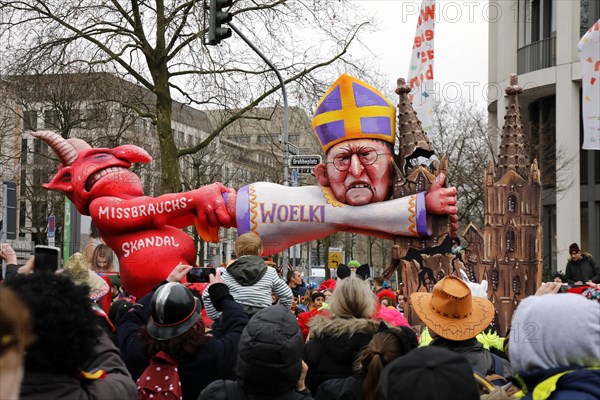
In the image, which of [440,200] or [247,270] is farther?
[440,200]

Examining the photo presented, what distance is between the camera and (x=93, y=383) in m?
2.98

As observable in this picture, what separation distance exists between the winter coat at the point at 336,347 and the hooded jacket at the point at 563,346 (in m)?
1.62

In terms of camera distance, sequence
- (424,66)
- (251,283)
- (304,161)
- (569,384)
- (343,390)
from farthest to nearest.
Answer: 1. (304,161)
2. (424,66)
3. (251,283)
4. (343,390)
5. (569,384)

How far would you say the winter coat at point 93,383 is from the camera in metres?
→ 2.71

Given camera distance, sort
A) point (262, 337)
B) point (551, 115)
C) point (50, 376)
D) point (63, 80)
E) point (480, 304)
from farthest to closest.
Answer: point (551, 115), point (63, 80), point (480, 304), point (262, 337), point (50, 376)

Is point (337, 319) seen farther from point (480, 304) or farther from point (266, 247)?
point (266, 247)

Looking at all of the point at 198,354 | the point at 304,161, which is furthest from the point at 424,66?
the point at 198,354

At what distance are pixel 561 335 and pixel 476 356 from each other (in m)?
1.76

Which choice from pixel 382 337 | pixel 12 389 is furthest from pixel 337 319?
pixel 12 389

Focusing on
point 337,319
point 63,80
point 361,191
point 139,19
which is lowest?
point 337,319

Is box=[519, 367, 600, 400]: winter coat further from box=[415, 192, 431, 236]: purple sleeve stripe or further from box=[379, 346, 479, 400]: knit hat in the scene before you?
box=[415, 192, 431, 236]: purple sleeve stripe

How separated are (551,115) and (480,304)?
23156 mm

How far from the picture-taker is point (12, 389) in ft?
7.60

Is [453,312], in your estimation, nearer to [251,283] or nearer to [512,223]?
[251,283]
